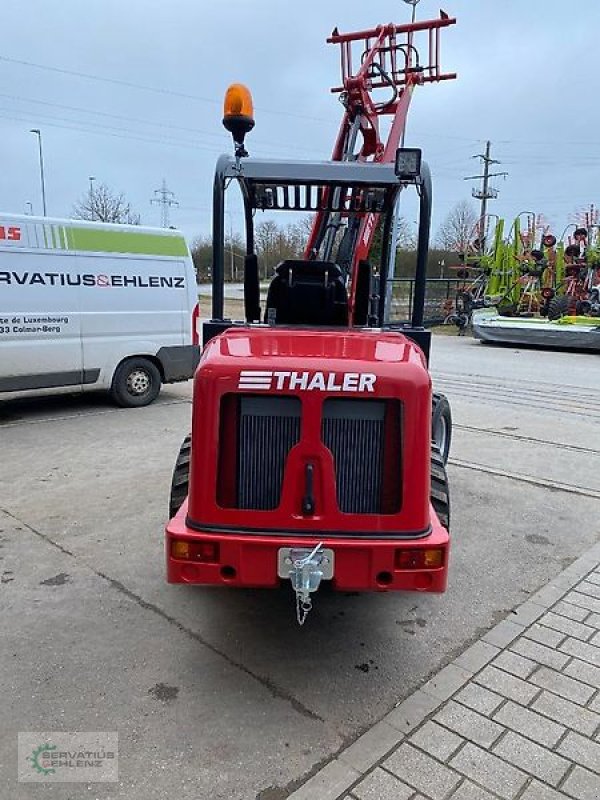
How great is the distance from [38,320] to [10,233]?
1.06 metres

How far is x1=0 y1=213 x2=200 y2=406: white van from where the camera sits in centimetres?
757

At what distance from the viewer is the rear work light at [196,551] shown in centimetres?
279

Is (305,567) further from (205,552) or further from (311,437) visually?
(311,437)

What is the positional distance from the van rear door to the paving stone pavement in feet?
21.1

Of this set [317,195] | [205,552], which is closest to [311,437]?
[205,552]

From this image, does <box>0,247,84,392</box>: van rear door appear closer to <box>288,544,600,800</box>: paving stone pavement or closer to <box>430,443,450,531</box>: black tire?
<box>430,443,450,531</box>: black tire

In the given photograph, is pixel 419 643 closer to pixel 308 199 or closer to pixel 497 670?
pixel 497 670

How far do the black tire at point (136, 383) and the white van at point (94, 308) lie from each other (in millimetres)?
14

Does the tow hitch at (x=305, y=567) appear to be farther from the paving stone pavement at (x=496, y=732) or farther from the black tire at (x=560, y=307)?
the black tire at (x=560, y=307)

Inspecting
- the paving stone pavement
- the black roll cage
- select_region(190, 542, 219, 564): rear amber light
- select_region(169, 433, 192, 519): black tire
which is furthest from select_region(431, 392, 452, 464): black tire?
select_region(190, 542, 219, 564): rear amber light

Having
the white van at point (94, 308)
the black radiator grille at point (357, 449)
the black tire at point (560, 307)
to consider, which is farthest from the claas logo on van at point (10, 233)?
the black tire at point (560, 307)

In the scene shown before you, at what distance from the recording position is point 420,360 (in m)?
3.09

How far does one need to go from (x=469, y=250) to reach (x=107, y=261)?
16503mm

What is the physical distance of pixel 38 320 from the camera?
7.74 metres
